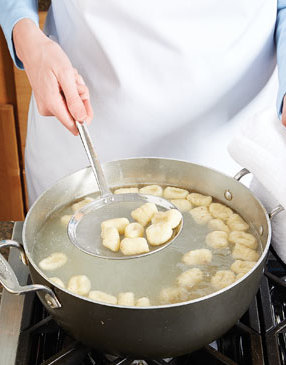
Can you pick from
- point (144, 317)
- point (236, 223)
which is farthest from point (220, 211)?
point (144, 317)

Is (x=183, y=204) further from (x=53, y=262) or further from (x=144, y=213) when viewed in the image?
(x=53, y=262)

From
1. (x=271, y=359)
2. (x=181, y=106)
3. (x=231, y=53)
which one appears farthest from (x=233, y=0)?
(x=271, y=359)

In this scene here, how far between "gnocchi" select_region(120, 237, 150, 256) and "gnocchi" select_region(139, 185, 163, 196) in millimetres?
166

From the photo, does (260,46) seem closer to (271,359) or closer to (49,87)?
(49,87)

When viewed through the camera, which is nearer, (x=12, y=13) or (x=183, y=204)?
(x=183, y=204)

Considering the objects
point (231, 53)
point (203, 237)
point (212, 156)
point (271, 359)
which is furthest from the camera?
point (212, 156)

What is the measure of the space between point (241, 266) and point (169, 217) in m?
0.14

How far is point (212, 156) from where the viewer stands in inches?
46.4

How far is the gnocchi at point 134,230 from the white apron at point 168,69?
34cm

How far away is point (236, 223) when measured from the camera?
2.91 ft

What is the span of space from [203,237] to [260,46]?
0.46m

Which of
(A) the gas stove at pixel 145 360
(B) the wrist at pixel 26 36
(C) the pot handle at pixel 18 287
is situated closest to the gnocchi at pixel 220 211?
(A) the gas stove at pixel 145 360

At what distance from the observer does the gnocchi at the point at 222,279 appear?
2.42ft

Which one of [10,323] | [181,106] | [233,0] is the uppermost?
[233,0]
